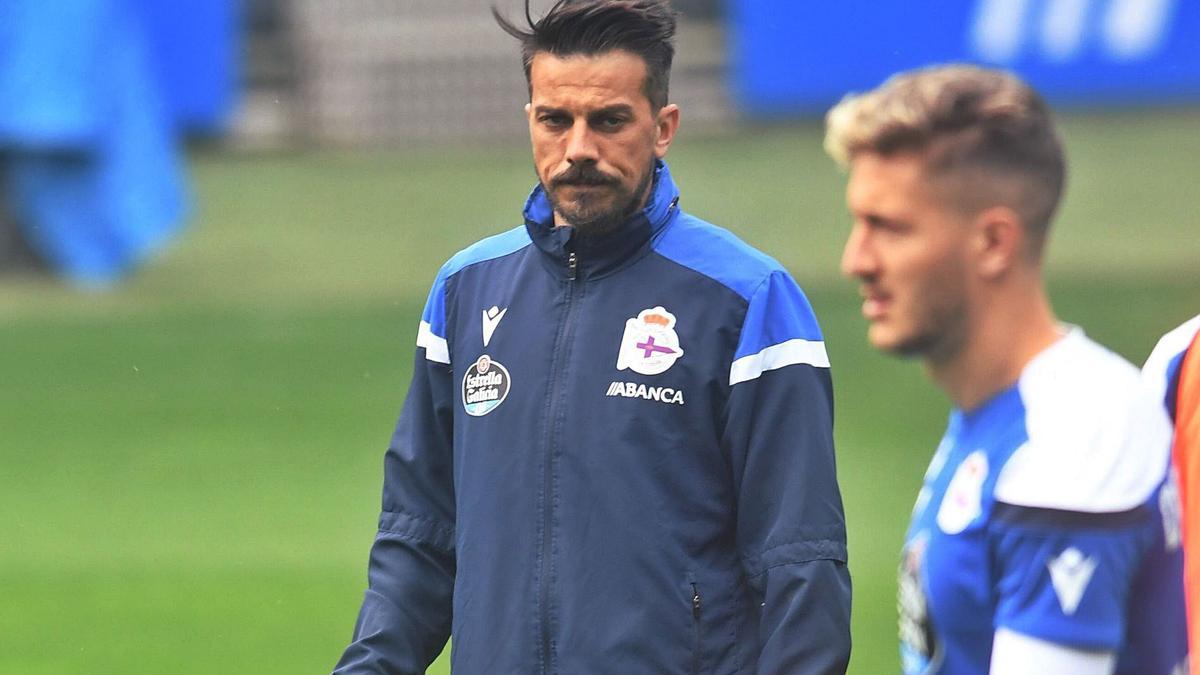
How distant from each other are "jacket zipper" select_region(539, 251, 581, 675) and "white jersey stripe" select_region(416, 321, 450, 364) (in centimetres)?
31

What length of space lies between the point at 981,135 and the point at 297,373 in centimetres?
1104

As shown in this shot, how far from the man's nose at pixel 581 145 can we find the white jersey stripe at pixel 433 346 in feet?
1.66

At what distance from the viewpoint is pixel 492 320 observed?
4098 millimetres

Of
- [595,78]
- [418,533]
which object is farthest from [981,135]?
[418,533]

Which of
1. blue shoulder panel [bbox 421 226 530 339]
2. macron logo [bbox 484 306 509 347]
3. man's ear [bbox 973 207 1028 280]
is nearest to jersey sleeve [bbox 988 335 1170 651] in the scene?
man's ear [bbox 973 207 1028 280]

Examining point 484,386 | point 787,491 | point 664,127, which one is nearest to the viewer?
point 787,491

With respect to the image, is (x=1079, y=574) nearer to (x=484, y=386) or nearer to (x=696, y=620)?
(x=696, y=620)

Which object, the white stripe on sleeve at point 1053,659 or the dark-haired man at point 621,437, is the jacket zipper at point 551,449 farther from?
the white stripe on sleeve at point 1053,659

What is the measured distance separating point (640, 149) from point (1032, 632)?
1.67 m

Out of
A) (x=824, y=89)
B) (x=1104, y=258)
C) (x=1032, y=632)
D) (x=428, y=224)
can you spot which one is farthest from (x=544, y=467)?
→ (x=824, y=89)

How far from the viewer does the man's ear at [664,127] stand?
4109mm

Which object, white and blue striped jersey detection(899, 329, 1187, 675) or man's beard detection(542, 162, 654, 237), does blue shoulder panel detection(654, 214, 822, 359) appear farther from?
white and blue striped jersey detection(899, 329, 1187, 675)

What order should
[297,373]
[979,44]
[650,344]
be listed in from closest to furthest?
[650,344], [297,373], [979,44]

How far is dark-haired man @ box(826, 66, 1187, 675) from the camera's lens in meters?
2.62
